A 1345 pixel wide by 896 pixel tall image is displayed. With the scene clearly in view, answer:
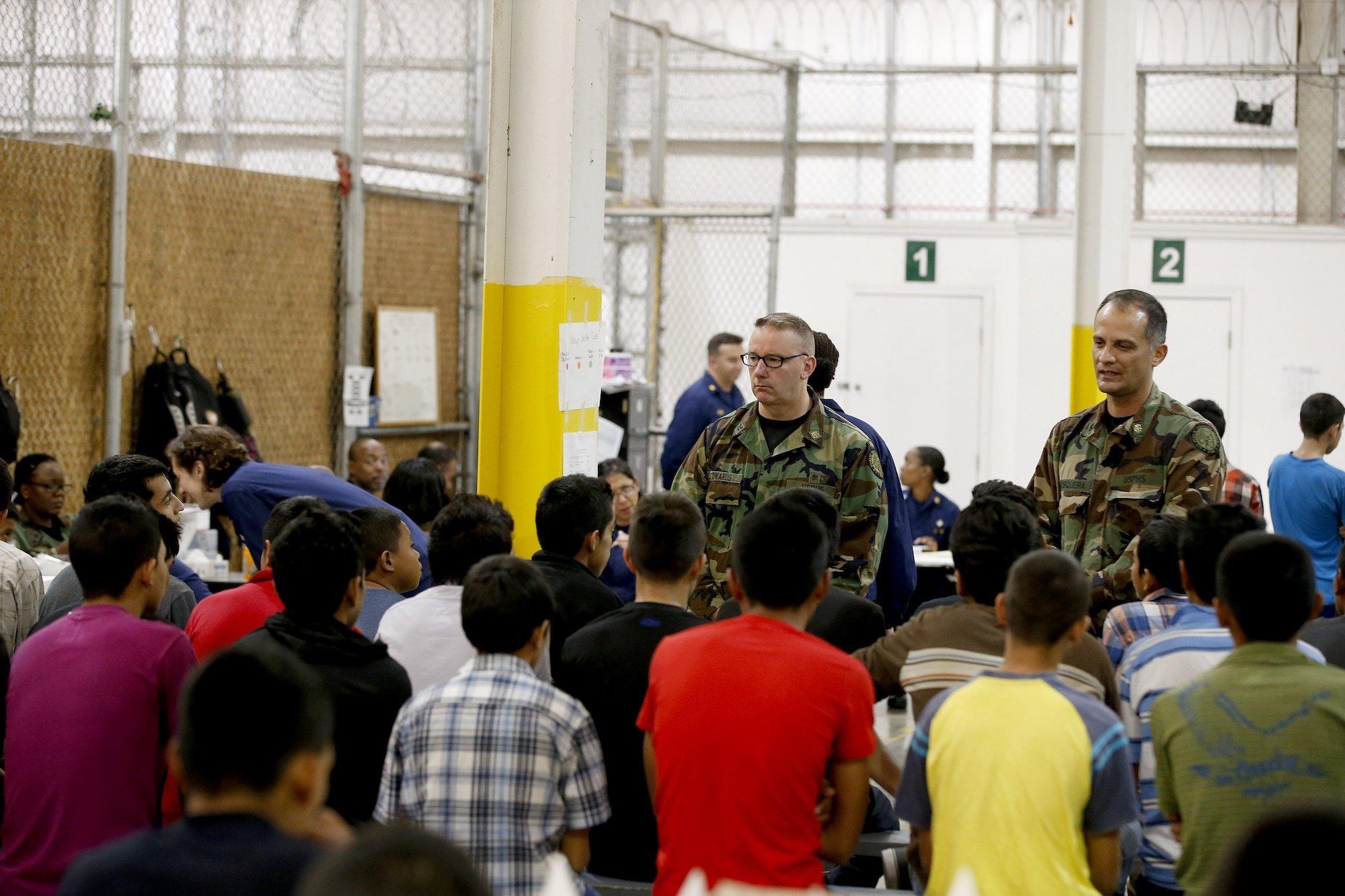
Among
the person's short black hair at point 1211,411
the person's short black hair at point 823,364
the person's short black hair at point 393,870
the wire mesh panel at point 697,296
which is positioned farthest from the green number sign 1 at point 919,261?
the person's short black hair at point 393,870

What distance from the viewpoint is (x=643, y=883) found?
3.30 metres

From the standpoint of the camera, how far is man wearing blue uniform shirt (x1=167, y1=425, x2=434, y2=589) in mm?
4941

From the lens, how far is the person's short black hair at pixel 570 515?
151 inches

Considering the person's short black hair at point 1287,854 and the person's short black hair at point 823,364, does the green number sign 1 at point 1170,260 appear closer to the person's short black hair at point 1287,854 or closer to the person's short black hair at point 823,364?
the person's short black hair at point 823,364

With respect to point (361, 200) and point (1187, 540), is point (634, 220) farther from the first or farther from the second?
point (1187, 540)

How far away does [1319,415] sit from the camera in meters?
6.91

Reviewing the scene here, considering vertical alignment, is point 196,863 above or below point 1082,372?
below

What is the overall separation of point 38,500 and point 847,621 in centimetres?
392

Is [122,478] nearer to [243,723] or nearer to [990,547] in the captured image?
[990,547]

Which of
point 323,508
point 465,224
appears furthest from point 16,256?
point 323,508

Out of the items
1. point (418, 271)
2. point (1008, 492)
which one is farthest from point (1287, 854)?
point (418, 271)

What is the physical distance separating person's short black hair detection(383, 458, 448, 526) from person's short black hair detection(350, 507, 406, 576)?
66.9 inches

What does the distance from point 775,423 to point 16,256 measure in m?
4.16

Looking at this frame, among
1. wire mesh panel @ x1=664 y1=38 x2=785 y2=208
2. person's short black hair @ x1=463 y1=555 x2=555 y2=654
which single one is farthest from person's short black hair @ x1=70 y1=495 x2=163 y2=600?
wire mesh panel @ x1=664 y1=38 x2=785 y2=208
